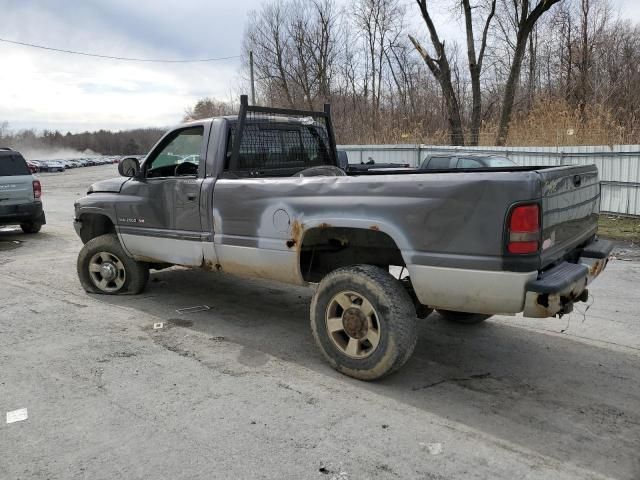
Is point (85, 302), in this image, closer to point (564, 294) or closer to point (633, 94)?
point (564, 294)

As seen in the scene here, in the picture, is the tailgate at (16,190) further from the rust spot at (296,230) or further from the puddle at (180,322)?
the rust spot at (296,230)

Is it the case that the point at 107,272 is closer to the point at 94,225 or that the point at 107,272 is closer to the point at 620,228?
the point at 94,225

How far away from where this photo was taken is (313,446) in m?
3.04

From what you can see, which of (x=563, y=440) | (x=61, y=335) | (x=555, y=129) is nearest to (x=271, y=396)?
(x=563, y=440)

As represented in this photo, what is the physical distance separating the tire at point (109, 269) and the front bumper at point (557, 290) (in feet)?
14.6

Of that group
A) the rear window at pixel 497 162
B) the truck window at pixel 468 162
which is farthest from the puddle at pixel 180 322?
the rear window at pixel 497 162

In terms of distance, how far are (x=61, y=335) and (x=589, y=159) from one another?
13.6 meters

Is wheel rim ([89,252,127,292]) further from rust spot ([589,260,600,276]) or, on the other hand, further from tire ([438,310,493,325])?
rust spot ([589,260,600,276])

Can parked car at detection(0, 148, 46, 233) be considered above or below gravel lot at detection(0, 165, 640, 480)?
above

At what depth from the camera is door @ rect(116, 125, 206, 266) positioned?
5.09m

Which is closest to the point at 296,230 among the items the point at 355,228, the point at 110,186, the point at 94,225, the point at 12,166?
the point at 355,228

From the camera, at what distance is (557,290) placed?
3170 millimetres

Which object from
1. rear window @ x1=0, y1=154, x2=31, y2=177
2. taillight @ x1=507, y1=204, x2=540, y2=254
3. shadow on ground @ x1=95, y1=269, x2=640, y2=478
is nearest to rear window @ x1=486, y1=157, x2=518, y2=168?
shadow on ground @ x1=95, y1=269, x2=640, y2=478

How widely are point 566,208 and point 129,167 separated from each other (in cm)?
427
